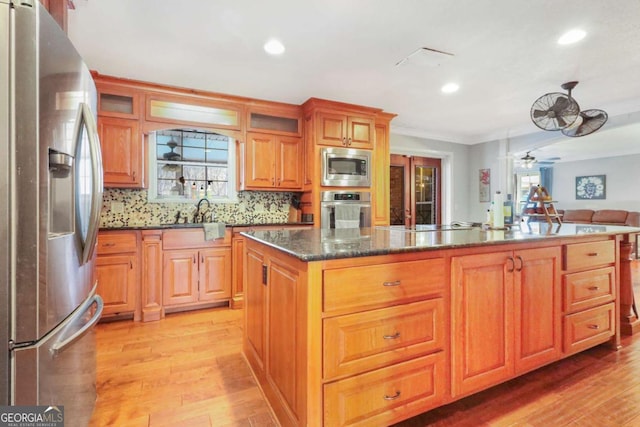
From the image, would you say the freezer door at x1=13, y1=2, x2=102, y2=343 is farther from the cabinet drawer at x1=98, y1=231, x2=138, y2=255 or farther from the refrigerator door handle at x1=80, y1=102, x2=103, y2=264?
the cabinet drawer at x1=98, y1=231, x2=138, y2=255

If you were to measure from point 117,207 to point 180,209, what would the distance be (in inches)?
25.1

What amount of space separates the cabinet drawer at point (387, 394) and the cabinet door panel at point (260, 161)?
284cm

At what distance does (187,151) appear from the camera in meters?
3.73

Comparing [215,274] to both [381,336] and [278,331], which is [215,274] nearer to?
[278,331]

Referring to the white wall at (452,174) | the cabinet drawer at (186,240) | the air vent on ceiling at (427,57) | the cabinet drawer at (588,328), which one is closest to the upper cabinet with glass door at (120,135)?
the cabinet drawer at (186,240)

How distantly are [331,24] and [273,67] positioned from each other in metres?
0.86

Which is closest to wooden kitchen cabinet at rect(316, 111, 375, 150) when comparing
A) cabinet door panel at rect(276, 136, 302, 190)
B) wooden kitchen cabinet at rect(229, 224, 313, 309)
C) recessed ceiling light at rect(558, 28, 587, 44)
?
cabinet door panel at rect(276, 136, 302, 190)

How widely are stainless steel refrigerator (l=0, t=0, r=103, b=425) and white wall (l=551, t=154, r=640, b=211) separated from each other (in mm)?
11830

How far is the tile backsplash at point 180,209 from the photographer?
3.39m

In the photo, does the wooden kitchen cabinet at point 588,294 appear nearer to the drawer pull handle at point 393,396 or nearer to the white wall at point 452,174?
the drawer pull handle at point 393,396

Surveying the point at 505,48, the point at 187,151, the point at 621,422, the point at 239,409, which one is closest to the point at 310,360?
A: the point at 239,409

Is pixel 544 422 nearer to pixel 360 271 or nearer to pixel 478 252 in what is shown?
pixel 478 252

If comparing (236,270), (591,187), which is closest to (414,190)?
(236,270)

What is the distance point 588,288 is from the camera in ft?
6.65
